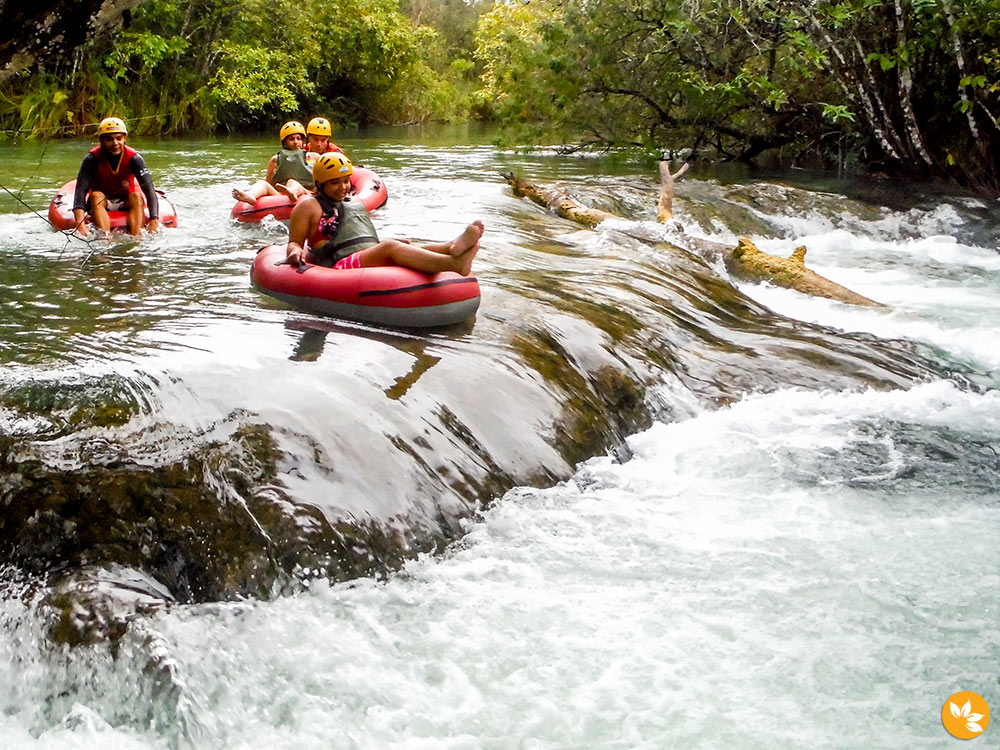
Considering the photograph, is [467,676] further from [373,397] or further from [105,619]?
[373,397]

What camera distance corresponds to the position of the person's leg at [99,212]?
29.0 ft

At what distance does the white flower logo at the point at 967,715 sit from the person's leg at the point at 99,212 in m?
7.63

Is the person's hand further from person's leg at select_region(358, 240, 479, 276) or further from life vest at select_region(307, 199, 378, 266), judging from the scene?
person's leg at select_region(358, 240, 479, 276)

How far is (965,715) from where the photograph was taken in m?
3.40

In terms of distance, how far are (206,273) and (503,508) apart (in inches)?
152

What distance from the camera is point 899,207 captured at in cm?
1328

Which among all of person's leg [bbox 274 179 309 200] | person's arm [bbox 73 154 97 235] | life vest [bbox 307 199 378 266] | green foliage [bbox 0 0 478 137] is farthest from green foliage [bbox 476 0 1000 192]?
life vest [bbox 307 199 378 266]

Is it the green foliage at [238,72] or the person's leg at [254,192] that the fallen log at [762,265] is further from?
the green foliage at [238,72]

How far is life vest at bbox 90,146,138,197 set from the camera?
892cm

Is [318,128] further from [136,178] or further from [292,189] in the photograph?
[136,178]

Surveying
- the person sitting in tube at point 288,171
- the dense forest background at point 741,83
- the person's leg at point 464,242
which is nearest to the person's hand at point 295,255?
the person's leg at point 464,242

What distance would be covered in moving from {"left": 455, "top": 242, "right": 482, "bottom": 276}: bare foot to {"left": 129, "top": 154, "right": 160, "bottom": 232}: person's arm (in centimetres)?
414

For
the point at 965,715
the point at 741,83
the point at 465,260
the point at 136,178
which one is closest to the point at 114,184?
the point at 136,178

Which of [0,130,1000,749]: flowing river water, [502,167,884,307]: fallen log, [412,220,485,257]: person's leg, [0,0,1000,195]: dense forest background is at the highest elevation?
[0,0,1000,195]: dense forest background
